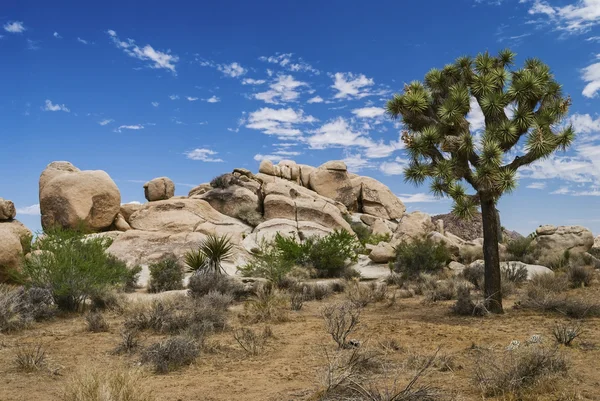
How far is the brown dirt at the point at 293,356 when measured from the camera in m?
6.48

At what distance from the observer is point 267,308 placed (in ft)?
40.7

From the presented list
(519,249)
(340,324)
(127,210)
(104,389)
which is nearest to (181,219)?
(127,210)

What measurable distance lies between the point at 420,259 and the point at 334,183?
18944mm

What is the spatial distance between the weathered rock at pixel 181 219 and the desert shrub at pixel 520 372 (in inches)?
843

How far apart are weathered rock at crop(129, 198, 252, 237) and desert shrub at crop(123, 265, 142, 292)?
720 cm

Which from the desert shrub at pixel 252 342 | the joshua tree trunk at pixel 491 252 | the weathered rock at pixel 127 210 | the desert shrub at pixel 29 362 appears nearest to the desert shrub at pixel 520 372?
the desert shrub at pixel 252 342

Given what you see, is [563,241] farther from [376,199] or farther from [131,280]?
[131,280]

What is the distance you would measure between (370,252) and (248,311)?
47.3ft

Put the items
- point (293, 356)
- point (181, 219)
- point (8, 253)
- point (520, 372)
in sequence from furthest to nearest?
point (181, 219) → point (8, 253) → point (293, 356) → point (520, 372)

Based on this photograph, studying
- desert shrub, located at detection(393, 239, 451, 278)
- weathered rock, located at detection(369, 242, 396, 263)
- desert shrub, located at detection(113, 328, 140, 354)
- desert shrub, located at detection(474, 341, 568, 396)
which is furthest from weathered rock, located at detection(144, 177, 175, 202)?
desert shrub, located at detection(474, 341, 568, 396)

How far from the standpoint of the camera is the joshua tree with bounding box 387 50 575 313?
12.7 m

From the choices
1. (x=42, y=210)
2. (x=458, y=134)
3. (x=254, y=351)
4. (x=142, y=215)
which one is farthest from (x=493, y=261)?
(x=42, y=210)

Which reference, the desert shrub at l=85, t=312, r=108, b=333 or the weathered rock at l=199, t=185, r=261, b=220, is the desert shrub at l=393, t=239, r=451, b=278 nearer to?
the weathered rock at l=199, t=185, r=261, b=220

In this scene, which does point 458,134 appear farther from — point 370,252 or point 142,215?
point 142,215
